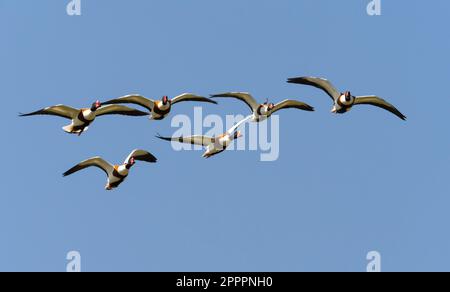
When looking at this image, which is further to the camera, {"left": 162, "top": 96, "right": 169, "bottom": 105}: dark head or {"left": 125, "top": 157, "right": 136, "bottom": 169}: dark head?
{"left": 162, "top": 96, "right": 169, "bottom": 105}: dark head

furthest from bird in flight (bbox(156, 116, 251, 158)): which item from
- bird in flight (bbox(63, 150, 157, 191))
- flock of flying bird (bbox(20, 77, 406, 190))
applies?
bird in flight (bbox(63, 150, 157, 191))

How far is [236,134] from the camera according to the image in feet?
130

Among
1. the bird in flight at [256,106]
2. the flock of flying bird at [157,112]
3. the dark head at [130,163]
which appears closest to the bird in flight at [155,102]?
the flock of flying bird at [157,112]

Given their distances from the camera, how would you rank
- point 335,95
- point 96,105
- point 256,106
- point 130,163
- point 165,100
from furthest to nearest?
point 256,106 < point 335,95 < point 165,100 < point 130,163 < point 96,105

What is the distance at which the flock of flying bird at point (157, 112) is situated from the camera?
1518 inches

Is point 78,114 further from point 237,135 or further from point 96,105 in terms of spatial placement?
point 237,135

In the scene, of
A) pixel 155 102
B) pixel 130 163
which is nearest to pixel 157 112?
pixel 155 102

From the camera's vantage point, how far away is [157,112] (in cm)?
3906

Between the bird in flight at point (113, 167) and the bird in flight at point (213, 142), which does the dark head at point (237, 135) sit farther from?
the bird in flight at point (113, 167)

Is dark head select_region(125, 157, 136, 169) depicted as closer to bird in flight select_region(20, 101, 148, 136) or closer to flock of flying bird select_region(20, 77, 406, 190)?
flock of flying bird select_region(20, 77, 406, 190)

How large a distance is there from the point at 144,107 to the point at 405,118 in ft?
30.3

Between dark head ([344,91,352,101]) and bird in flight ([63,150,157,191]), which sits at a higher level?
dark head ([344,91,352,101])

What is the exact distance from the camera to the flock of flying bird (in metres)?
38.6
